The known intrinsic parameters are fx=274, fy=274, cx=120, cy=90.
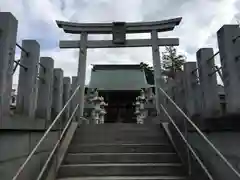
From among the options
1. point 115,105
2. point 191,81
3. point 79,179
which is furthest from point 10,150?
point 115,105

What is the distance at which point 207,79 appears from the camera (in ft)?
12.8

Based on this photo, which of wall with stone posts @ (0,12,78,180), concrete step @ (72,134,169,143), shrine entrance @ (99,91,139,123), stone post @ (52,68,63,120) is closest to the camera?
wall with stone posts @ (0,12,78,180)

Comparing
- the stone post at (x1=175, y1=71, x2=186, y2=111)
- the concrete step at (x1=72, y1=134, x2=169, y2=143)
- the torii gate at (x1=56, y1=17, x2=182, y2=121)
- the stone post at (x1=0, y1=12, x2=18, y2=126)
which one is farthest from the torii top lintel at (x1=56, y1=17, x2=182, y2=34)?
the stone post at (x1=0, y1=12, x2=18, y2=126)

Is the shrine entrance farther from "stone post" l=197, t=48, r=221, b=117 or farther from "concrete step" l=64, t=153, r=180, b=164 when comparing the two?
"stone post" l=197, t=48, r=221, b=117

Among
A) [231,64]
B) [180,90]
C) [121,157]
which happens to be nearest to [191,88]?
[180,90]

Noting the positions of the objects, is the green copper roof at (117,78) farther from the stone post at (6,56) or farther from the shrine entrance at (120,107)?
the stone post at (6,56)

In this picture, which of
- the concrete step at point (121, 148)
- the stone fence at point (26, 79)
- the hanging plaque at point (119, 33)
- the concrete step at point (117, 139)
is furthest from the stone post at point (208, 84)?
the hanging plaque at point (119, 33)

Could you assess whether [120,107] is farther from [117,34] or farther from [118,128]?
[118,128]

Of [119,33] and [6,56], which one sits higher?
[119,33]

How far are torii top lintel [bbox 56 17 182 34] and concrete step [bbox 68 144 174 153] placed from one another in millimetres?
4543

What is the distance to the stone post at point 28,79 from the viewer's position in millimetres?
3426

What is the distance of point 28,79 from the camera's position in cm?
349

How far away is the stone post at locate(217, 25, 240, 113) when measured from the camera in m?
3.04

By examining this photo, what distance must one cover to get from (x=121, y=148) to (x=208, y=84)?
5.62ft
